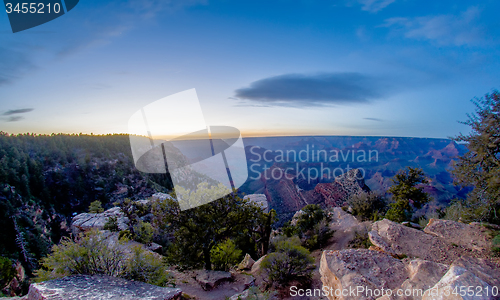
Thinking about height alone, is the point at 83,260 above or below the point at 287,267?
above

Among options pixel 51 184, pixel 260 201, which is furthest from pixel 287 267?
pixel 51 184

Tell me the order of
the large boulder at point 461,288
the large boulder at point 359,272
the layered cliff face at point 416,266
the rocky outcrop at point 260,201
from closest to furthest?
the large boulder at point 461,288
the layered cliff face at point 416,266
the large boulder at point 359,272
the rocky outcrop at point 260,201

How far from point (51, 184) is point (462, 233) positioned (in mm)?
43949

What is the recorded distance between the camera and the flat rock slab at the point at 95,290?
480 centimetres

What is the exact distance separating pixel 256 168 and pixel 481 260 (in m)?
Result: 48.5

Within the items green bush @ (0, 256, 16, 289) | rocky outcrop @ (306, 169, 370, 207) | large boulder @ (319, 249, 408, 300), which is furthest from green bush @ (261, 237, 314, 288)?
rocky outcrop @ (306, 169, 370, 207)

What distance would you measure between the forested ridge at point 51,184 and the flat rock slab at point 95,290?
20311 mm

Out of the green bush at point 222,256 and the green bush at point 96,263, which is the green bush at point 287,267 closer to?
the green bush at point 222,256

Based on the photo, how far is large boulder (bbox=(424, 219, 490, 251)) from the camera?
796 cm

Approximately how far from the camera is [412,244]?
8.46 metres

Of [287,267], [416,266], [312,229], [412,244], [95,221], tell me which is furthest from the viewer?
[95,221]

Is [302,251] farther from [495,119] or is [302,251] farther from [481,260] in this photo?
[495,119]

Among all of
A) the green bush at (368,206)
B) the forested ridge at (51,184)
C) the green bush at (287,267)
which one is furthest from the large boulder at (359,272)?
the forested ridge at (51,184)

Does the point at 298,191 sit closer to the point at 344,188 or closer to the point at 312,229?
the point at 344,188
